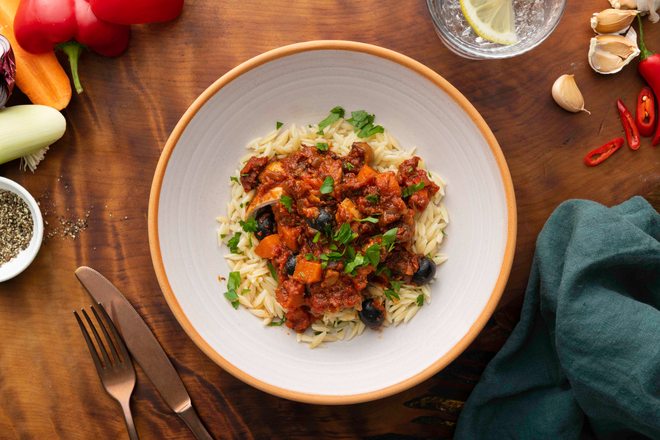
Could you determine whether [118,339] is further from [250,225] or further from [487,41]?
[487,41]

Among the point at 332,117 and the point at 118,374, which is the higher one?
the point at 332,117

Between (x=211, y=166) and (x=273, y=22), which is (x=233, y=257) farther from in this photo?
(x=273, y=22)

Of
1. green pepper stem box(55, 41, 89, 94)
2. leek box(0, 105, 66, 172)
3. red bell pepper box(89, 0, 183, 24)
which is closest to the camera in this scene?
red bell pepper box(89, 0, 183, 24)

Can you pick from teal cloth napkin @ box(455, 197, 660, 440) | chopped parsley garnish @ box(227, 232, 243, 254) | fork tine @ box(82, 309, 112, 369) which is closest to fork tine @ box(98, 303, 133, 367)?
fork tine @ box(82, 309, 112, 369)

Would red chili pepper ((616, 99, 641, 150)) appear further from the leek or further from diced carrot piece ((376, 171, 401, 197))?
the leek

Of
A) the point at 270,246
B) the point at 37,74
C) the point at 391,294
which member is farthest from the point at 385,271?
the point at 37,74

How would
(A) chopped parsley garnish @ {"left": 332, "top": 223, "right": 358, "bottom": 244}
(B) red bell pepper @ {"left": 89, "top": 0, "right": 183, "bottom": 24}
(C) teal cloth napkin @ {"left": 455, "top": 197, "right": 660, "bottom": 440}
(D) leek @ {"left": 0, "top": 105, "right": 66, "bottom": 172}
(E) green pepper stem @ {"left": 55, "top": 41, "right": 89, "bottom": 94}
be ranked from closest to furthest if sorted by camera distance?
1. (A) chopped parsley garnish @ {"left": 332, "top": 223, "right": 358, "bottom": 244}
2. (C) teal cloth napkin @ {"left": 455, "top": 197, "right": 660, "bottom": 440}
3. (B) red bell pepper @ {"left": 89, "top": 0, "right": 183, "bottom": 24}
4. (D) leek @ {"left": 0, "top": 105, "right": 66, "bottom": 172}
5. (E) green pepper stem @ {"left": 55, "top": 41, "right": 89, "bottom": 94}
